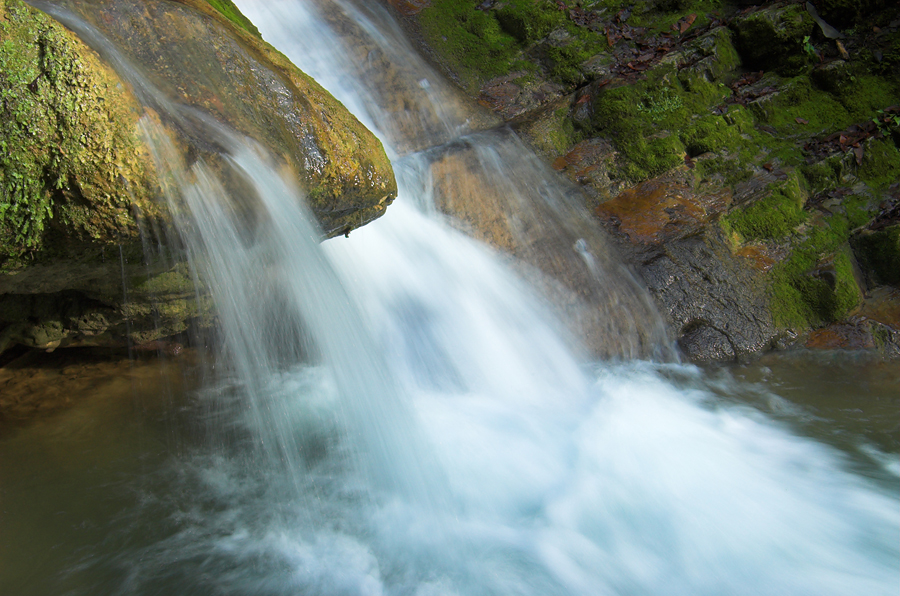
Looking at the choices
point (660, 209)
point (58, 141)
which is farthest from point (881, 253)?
point (58, 141)

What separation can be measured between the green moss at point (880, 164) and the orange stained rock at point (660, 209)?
1532 mm

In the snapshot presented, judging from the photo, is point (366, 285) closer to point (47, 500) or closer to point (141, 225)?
point (141, 225)

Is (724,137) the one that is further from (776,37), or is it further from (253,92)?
(253,92)

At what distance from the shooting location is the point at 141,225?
2688 millimetres

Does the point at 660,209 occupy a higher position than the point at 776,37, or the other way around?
the point at 776,37

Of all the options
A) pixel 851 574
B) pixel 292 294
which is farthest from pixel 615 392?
pixel 292 294

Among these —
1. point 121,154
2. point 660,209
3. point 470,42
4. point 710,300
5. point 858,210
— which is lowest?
point 710,300

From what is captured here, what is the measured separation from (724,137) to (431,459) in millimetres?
4869

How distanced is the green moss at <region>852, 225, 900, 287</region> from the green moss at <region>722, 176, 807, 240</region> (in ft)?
2.13

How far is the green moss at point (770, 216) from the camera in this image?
5492mm

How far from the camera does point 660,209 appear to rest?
18.3 ft

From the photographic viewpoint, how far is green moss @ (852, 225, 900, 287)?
5.34m

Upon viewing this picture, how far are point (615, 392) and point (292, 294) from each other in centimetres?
292

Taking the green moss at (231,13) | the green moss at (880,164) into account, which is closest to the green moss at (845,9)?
the green moss at (880,164)
